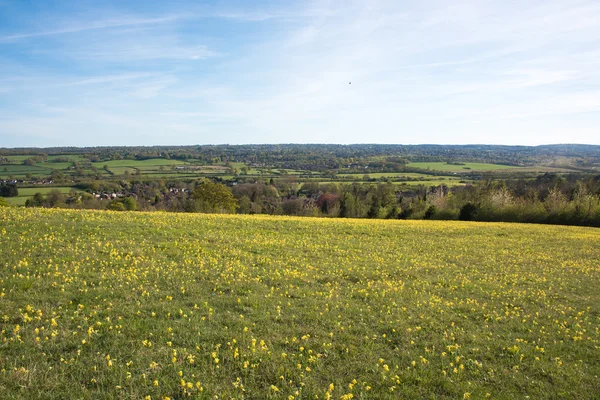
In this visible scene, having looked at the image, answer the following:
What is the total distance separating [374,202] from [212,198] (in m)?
32.7

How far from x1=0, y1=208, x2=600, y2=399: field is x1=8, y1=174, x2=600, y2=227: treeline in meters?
38.2

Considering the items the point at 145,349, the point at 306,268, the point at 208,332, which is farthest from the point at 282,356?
the point at 306,268

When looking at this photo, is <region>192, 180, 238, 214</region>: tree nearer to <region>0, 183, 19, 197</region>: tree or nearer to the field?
<region>0, 183, 19, 197</region>: tree

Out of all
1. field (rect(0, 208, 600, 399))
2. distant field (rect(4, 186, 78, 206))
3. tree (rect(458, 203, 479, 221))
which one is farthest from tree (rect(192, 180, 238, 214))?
field (rect(0, 208, 600, 399))

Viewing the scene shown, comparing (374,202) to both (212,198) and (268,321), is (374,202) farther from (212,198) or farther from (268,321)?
(268,321)

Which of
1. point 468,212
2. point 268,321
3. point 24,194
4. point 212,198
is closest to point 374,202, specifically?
point 468,212

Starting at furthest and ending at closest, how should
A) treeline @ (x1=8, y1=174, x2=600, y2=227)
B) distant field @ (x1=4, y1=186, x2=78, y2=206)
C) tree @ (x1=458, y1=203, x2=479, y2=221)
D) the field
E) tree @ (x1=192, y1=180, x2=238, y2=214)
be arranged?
distant field @ (x1=4, y1=186, x2=78, y2=206) → tree @ (x1=192, y1=180, x2=238, y2=214) → tree @ (x1=458, y1=203, x2=479, y2=221) → treeline @ (x1=8, y1=174, x2=600, y2=227) → the field

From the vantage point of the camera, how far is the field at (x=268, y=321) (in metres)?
7.05

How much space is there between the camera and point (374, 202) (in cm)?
7175

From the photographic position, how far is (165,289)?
11.6 metres

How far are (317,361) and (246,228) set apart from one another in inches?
689

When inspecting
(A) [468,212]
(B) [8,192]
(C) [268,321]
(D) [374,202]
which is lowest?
(A) [468,212]

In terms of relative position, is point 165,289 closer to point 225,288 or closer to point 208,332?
point 225,288

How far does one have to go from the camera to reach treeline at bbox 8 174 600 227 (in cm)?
5306
